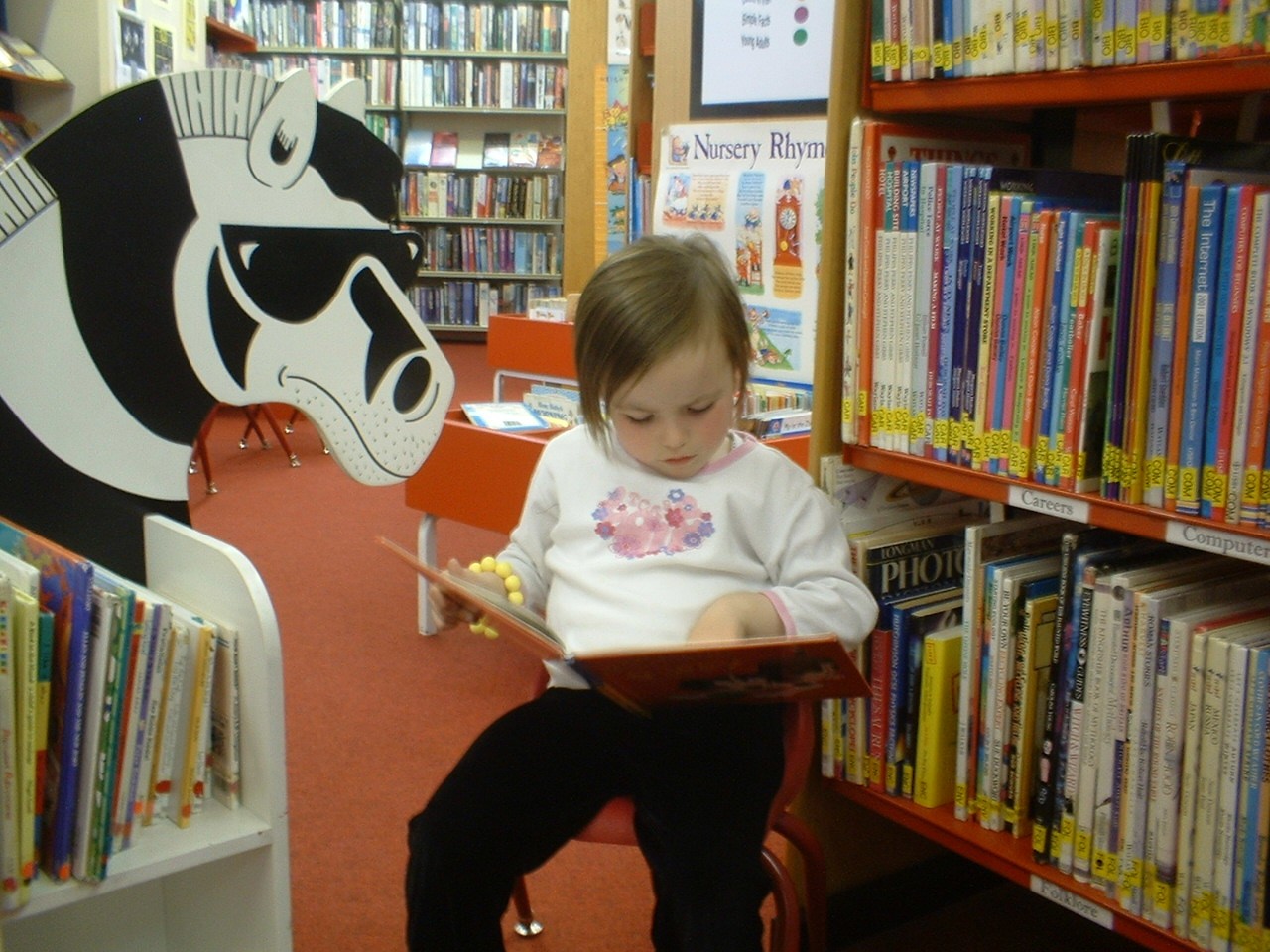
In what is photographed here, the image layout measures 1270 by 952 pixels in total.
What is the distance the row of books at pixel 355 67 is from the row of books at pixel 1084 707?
253 inches

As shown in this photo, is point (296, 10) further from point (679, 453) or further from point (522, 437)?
point (679, 453)

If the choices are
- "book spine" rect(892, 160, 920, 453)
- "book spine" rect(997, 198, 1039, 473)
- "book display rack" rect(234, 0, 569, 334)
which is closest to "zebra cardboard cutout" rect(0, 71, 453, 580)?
"book spine" rect(892, 160, 920, 453)

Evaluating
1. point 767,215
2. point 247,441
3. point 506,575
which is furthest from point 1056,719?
point 247,441

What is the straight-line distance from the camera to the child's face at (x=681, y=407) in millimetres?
1165

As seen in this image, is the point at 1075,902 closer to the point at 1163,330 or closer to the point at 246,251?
the point at 1163,330

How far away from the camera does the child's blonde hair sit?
1.16 metres

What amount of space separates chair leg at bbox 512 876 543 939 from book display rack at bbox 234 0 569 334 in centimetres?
588

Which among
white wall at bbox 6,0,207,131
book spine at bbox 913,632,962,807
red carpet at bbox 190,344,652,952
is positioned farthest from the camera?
white wall at bbox 6,0,207,131

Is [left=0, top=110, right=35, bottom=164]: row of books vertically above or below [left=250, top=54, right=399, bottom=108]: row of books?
below

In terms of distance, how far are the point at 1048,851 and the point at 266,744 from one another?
812 millimetres

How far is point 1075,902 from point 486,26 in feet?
22.3

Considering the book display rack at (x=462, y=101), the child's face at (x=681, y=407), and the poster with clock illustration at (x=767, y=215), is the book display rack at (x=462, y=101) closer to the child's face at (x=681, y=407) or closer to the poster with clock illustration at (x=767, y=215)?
the poster with clock illustration at (x=767, y=215)

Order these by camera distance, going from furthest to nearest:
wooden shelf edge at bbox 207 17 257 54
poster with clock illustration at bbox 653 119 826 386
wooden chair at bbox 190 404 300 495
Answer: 1. wooden shelf edge at bbox 207 17 257 54
2. wooden chair at bbox 190 404 300 495
3. poster with clock illustration at bbox 653 119 826 386

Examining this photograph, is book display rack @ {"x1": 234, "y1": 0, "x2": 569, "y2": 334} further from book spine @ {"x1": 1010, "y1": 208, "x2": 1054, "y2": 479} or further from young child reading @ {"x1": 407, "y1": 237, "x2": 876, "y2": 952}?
book spine @ {"x1": 1010, "y1": 208, "x2": 1054, "y2": 479}
